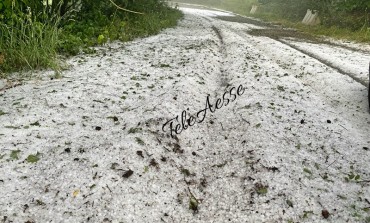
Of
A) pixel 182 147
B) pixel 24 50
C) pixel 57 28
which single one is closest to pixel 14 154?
pixel 182 147

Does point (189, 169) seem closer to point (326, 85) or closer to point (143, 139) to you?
point (143, 139)

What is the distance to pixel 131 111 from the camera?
312cm

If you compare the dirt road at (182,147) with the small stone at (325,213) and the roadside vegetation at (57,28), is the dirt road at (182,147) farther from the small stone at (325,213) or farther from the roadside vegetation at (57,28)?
the roadside vegetation at (57,28)

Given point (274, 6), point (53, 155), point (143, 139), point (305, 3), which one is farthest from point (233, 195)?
point (274, 6)

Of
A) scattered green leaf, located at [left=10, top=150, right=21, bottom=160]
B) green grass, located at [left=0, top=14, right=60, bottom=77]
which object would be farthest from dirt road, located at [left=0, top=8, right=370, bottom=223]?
green grass, located at [left=0, top=14, right=60, bottom=77]

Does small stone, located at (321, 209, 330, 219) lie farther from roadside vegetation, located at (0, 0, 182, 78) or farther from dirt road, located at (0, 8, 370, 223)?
roadside vegetation, located at (0, 0, 182, 78)

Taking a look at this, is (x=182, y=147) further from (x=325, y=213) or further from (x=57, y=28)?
(x=57, y=28)

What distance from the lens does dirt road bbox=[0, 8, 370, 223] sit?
201 centimetres

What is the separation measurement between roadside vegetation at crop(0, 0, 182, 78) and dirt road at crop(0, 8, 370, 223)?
1.59 feet

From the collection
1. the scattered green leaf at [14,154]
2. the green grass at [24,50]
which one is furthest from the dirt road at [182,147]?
the green grass at [24,50]

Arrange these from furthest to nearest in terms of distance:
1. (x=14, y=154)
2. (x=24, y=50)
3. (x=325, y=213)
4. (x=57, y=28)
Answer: (x=57, y=28) < (x=24, y=50) < (x=14, y=154) < (x=325, y=213)

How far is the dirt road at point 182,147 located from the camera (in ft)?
6.58

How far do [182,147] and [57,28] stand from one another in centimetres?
425

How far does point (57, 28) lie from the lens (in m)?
5.54
